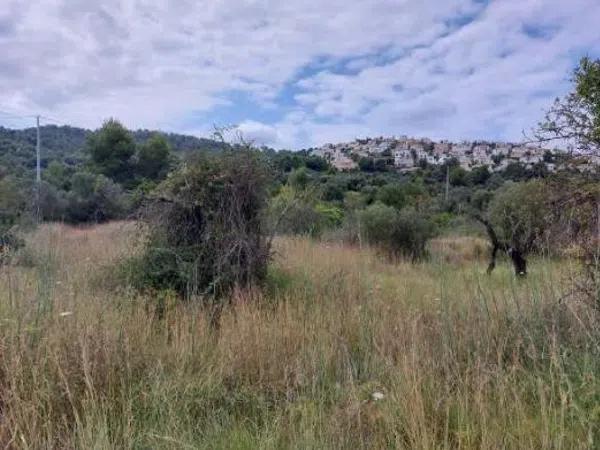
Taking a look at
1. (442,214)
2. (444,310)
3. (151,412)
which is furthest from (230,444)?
(442,214)

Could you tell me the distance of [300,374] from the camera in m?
3.67

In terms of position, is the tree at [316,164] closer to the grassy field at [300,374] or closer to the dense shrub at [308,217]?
the dense shrub at [308,217]

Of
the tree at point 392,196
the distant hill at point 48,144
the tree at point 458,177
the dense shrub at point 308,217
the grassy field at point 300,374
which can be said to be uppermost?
the distant hill at point 48,144

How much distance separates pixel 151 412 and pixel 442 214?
18048 mm

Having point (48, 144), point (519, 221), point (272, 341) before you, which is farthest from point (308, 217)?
point (48, 144)

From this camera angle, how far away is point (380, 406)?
3168 mm

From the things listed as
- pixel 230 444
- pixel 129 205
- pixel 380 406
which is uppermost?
pixel 129 205

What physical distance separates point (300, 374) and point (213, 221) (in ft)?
14.6

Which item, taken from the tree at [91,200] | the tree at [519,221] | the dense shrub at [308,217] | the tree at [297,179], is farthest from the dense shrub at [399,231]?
the tree at [91,200]

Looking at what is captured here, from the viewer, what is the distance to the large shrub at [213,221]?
740cm

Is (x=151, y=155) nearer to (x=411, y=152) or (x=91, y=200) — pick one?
(x=91, y=200)

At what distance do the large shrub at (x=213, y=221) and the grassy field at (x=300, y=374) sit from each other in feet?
6.19

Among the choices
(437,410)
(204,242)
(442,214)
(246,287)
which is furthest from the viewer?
(442,214)

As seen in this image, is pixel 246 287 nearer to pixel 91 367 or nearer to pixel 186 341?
pixel 186 341
